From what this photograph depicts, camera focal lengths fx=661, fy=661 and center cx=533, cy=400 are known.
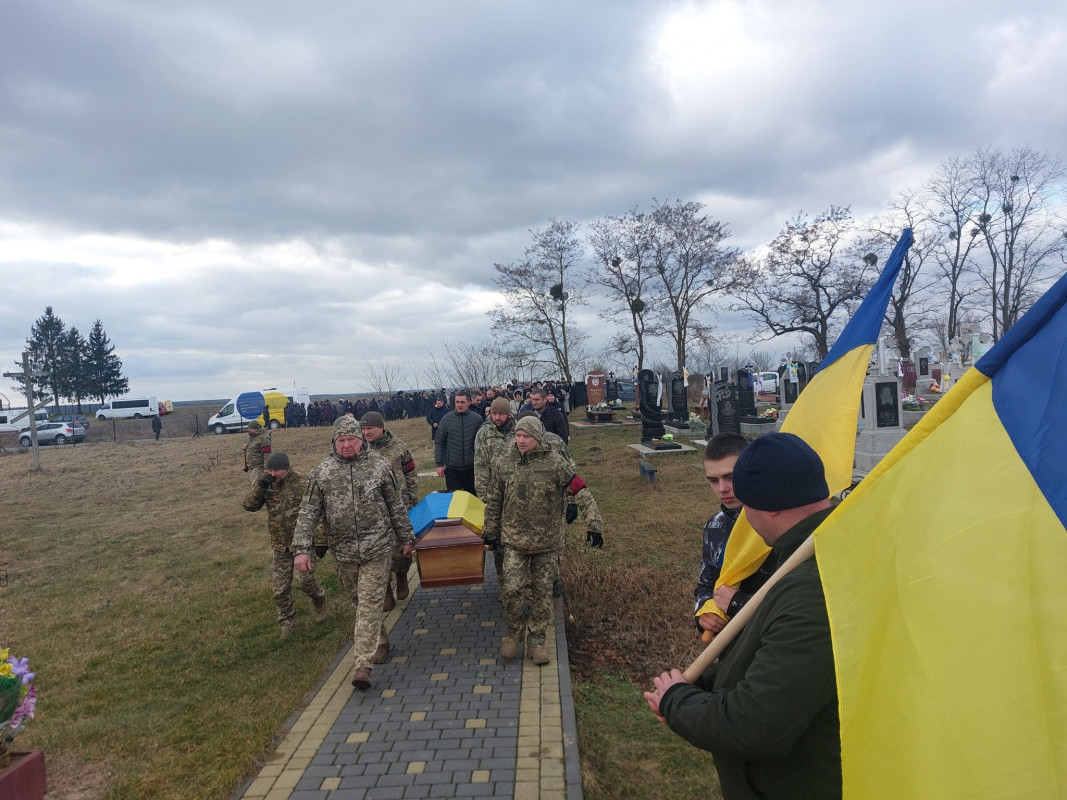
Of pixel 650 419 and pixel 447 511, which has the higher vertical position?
pixel 650 419

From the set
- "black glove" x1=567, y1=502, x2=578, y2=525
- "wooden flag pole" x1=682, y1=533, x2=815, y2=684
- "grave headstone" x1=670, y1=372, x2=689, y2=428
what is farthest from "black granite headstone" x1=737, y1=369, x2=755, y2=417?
"wooden flag pole" x1=682, y1=533, x2=815, y2=684

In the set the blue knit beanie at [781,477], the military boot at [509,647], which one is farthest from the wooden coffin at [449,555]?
the blue knit beanie at [781,477]

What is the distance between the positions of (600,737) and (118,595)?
7.26 m

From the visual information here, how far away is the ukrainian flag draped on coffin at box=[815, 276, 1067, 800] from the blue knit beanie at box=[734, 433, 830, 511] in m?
0.32

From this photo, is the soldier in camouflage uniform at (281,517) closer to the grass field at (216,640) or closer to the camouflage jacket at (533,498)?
the grass field at (216,640)

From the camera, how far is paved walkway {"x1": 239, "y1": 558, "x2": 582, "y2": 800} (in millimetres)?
3785

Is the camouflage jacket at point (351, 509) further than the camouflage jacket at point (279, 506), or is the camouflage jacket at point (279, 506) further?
the camouflage jacket at point (279, 506)

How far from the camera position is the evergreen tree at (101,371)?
67.1 metres

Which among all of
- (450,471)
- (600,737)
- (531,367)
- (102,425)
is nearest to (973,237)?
(531,367)

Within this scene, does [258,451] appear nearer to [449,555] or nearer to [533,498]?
[449,555]

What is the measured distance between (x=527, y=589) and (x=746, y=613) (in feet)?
12.5

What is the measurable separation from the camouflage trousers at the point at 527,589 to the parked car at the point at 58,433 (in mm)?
42212

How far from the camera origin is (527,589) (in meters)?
5.62

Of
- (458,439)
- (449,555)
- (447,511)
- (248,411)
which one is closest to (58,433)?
(248,411)
